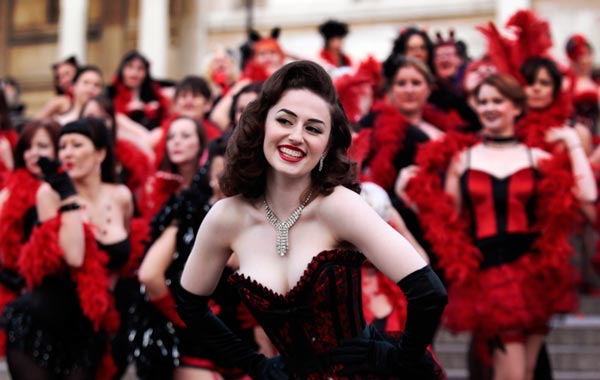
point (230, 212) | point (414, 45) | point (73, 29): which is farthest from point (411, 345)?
point (73, 29)

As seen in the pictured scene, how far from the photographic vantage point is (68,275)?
496 cm

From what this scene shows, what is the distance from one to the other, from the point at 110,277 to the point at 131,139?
80.2 inches

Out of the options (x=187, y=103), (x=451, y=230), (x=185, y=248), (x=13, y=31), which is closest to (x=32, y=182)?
(x=185, y=248)

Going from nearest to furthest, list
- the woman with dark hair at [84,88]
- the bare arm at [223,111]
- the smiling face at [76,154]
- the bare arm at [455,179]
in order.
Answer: the smiling face at [76,154]
the bare arm at [455,179]
the bare arm at [223,111]
the woman with dark hair at [84,88]

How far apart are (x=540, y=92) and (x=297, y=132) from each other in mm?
3459

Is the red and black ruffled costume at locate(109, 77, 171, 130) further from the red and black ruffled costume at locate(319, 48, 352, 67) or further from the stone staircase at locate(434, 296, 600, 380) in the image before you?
the stone staircase at locate(434, 296, 600, 380)

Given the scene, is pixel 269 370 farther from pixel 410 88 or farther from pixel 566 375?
pixel 566 375

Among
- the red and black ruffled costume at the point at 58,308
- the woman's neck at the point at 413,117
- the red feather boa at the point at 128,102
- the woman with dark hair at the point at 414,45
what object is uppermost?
the woman with dark hair at the point at 414,45

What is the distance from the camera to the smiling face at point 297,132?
285cm

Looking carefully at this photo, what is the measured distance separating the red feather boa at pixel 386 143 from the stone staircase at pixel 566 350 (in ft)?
5.38

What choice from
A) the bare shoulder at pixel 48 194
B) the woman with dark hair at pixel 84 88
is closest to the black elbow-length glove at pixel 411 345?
the bare shoulder at pixel 48 194

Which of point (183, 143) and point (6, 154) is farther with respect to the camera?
point (6, 154)

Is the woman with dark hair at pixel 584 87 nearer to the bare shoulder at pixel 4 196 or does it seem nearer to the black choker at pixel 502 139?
the black choker at pixel 502 139

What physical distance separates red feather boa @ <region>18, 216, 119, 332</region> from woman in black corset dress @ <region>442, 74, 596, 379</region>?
6.30 feet
